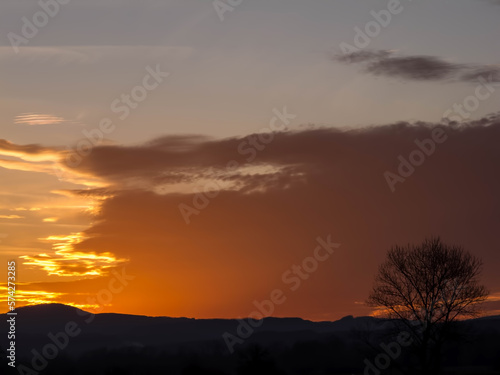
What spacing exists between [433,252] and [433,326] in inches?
303

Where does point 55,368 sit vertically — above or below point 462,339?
above

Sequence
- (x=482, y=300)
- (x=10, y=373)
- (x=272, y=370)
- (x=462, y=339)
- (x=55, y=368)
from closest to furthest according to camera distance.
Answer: (x=462, y=339) < (x=482, y=300) < (x=272, y=370) < (x=10, y=373) < (x=55, y=368)

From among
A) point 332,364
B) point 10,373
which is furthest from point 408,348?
point 332,364

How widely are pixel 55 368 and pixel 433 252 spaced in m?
102

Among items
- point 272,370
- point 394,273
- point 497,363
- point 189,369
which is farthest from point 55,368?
point 394,273

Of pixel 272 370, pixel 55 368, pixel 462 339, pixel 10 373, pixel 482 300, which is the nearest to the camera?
pixel 462 339

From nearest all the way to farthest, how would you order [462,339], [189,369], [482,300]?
[462,339], [482,300], [189,369]

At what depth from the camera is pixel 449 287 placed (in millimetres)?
66562

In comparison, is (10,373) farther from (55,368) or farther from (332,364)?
(332,364)

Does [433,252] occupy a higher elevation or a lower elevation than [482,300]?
higher

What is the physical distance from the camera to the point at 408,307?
67000 millimetres

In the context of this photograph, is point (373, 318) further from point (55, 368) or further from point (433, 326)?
point (55, 368)

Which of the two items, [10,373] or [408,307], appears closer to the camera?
[408,307]

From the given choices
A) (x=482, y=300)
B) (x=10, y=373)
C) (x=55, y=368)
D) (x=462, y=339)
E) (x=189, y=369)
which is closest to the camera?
(x=462, y=339)
